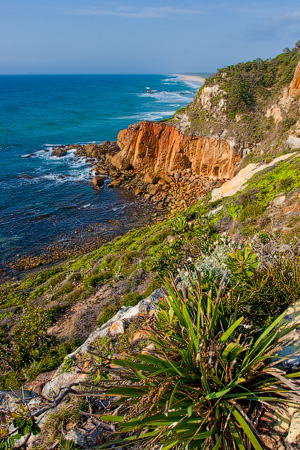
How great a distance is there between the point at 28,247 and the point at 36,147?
99.0 ft

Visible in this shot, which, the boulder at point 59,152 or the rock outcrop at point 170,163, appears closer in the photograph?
the rock outcrop at point 170,163

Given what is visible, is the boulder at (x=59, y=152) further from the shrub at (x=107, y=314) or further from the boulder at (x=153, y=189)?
the shrub at (x=107, y=314)

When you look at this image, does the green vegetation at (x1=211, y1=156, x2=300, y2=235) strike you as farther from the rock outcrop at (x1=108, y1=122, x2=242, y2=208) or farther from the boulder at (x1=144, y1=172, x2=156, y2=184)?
the boulder at (x1=144, y1=172, x2=156, y2=184)

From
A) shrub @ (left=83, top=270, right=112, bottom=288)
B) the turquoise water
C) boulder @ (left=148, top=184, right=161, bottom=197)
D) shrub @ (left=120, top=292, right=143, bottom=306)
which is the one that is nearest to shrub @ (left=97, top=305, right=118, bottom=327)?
shrub @ (left=120, top=292, right=143, bottom=306)

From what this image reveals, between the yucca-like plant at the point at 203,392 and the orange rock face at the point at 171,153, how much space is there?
27787mm

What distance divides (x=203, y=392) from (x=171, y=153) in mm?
31871

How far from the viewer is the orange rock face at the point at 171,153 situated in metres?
29.0

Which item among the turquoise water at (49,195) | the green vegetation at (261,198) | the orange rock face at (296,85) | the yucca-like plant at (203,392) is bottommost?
the turquoise water at (49,195)

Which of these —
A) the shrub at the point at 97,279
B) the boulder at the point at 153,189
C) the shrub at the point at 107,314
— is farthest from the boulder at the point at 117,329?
the boulder at the point at 153,189

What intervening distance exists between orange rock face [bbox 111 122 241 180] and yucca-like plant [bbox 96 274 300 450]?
27787 millimetres

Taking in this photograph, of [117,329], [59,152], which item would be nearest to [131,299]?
[117,329]

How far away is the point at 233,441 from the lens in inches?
81.7

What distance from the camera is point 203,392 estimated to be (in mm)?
2277

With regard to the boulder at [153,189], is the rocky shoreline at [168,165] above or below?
above
